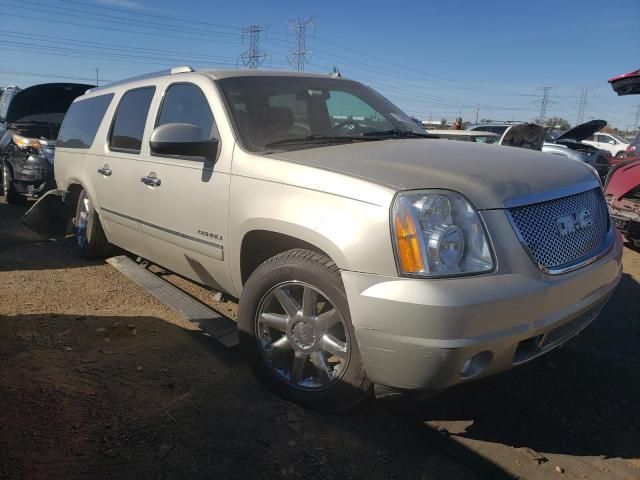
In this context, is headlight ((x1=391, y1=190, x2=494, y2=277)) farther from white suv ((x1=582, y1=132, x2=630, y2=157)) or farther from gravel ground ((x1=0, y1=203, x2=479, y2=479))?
white suv ((x1=582, y1=132, x2=630, y2=157))

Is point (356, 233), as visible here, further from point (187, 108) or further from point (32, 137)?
point (32, 137)

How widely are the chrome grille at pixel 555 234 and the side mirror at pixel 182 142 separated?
1.79 metres

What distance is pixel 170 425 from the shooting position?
2.56m

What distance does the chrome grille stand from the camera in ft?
7.56

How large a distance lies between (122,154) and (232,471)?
289 cm

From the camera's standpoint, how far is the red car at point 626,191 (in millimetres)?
6031

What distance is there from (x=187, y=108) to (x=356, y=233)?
1.91 metres

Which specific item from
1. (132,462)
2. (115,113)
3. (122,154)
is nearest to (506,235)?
(132,462)

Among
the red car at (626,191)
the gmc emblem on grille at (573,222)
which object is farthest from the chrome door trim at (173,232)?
the red car at (626,191)

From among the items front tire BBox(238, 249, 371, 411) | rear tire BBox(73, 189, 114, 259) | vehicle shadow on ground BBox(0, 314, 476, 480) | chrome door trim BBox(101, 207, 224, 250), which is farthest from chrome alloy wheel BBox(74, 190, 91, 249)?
front tire BBox(238, 249, 371, 411)

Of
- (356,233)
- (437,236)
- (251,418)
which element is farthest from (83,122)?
(437,236)

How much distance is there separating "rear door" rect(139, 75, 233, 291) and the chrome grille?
5.47ft

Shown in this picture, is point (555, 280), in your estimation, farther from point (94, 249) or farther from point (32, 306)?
point (94, 249)

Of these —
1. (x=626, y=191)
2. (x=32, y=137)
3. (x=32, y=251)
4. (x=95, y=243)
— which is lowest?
(x=32, y=251)
